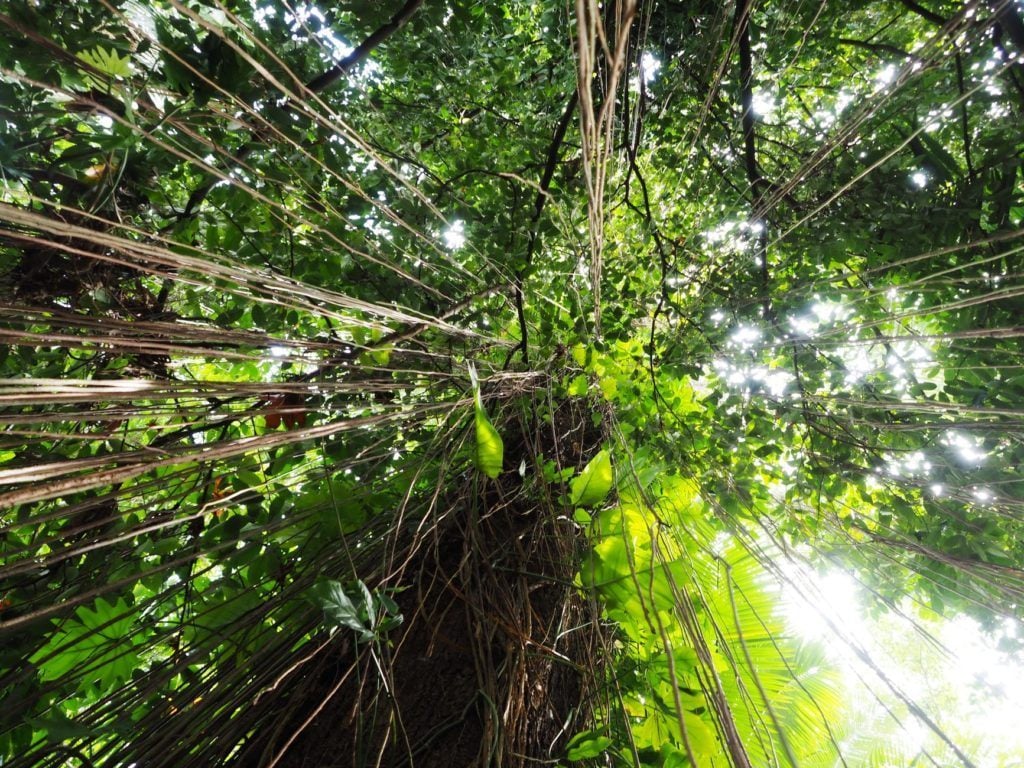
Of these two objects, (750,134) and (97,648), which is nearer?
(97,648)

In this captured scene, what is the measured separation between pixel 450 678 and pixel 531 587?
0.17m

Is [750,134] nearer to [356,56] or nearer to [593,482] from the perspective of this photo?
[356,56]

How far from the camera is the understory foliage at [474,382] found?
622 mm

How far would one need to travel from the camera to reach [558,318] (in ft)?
5.26

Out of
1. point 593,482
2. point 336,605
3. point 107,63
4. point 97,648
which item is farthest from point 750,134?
point 97,648

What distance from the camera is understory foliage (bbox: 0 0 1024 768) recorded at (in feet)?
2.04

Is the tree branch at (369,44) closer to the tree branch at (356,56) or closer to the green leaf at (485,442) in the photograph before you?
the tree branch at (356,56)

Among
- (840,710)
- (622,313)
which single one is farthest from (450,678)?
(840,710)

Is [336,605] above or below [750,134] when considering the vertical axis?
below

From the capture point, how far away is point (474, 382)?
2.56 feet

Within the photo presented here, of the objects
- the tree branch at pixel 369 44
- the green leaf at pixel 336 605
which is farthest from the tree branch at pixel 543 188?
the green leaf at pixel 336 605

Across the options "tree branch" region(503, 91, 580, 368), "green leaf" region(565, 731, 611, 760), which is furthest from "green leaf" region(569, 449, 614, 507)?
"tree branch" region(503, 91, 580, 368)

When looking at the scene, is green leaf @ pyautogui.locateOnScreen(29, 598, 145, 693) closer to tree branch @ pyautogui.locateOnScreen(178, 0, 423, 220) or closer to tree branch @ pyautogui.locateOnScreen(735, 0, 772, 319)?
tree branch @ pyautogui.locateOnScreen(178, 0, 423, 220)

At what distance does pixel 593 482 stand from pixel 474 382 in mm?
232
